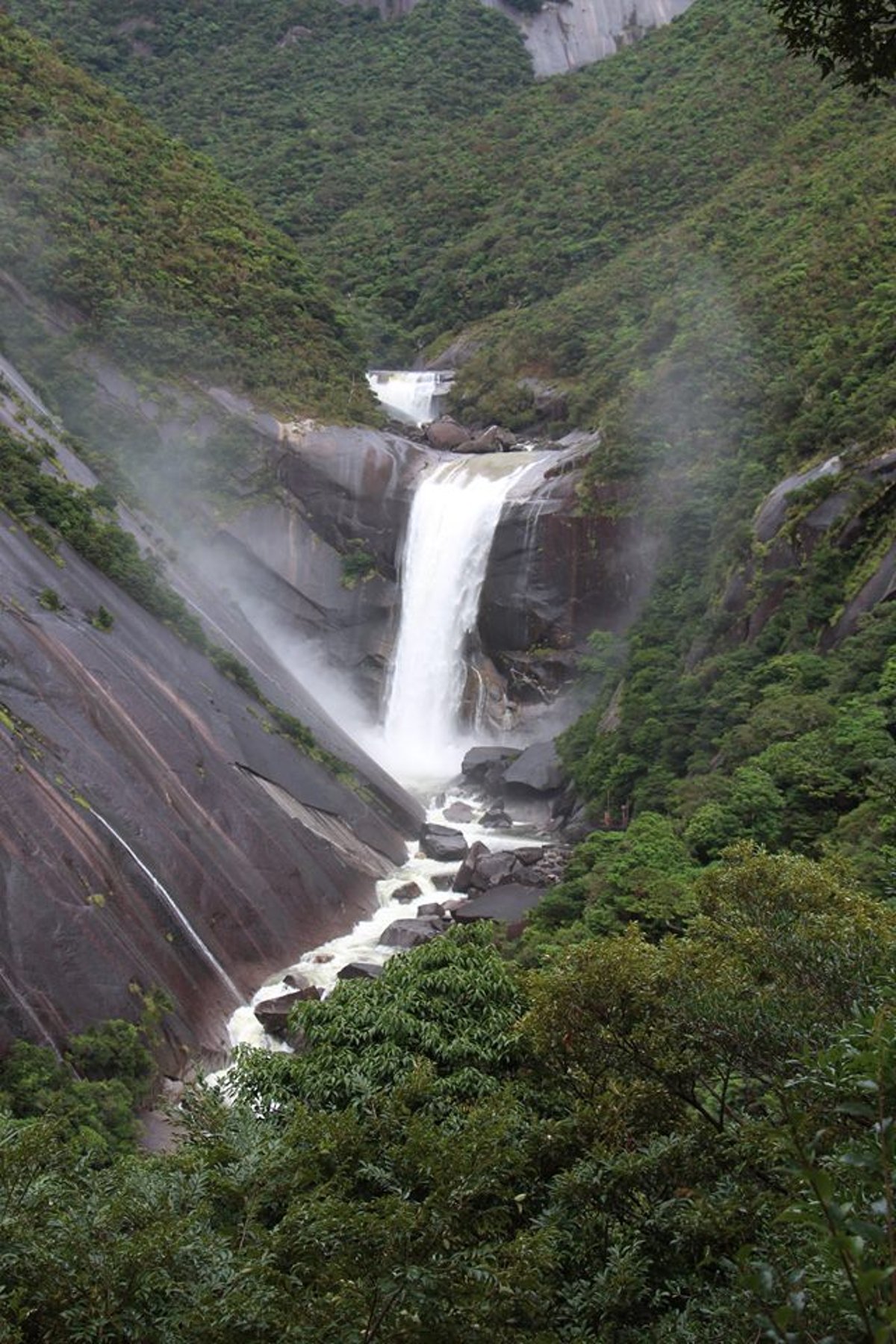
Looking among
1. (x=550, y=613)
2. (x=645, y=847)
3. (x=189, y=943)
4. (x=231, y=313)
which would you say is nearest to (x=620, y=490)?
(x=550, y=613)

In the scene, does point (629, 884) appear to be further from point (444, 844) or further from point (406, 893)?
point (444, 844)

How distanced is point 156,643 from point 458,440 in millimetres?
24581

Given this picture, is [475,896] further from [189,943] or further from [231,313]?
[231,313]

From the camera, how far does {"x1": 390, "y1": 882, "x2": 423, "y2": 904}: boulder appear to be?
2402cm

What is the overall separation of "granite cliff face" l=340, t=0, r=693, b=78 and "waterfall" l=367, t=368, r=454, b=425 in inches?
1915

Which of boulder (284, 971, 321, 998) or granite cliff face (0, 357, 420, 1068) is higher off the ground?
granite cliff face (0, 357, 420, 1068)

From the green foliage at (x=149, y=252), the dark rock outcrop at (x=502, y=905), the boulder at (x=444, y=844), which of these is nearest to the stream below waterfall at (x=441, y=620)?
the boulder at (x=444, y=844)

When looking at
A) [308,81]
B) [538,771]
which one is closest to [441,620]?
[538,771]

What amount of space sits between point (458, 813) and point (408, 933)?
33.1 feet

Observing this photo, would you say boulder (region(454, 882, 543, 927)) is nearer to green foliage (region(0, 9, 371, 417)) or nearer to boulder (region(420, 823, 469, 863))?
boulder (region(420, 823, 469, 863))

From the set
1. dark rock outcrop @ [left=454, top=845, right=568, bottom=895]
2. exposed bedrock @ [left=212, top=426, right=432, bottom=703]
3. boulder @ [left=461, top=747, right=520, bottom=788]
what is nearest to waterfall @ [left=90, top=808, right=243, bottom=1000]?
dark rock outcrop @ [left=454, top=845, right=568, bottom=895]

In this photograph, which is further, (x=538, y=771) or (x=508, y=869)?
(x=538, y=771)

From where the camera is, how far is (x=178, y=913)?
18359 millimetres

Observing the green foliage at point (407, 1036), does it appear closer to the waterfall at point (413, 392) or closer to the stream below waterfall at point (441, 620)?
the stream below waterfall at point (441, 620)
